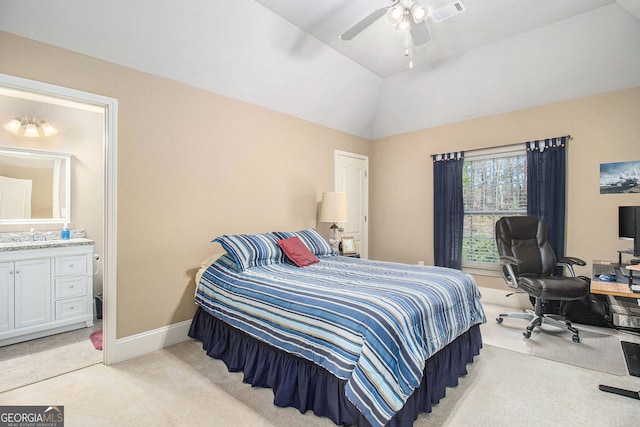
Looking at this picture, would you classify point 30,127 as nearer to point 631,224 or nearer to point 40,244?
point 40,244

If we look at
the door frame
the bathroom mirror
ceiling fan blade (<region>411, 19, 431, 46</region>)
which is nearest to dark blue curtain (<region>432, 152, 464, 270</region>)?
ceiling fan blade (<region>411, 19, 431, 46</region>)

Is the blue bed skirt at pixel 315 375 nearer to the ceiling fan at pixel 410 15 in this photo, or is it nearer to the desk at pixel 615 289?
the desk at pixel 615 289

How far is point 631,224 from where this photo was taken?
2.82 metres

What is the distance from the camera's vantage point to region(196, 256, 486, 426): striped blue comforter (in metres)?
1.54

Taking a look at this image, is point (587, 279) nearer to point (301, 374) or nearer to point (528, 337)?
point (528, 337)

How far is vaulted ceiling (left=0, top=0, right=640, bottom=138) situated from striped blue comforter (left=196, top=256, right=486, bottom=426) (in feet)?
6.73

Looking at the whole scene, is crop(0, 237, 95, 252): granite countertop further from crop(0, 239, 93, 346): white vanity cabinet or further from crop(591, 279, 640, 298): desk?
crop(591, 279, 640, 298): desk

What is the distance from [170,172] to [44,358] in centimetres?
192

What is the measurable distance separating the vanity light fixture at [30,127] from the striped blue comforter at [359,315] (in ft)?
8.71

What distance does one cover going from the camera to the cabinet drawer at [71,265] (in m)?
3.18

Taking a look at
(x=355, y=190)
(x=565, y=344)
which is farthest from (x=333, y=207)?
(x=565, y=344)

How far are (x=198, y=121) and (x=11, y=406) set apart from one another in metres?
2.57

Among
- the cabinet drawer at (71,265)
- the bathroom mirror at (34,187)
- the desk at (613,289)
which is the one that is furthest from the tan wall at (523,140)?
the bathroom mirror at (34,187)

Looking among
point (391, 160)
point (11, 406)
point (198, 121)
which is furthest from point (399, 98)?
point (11, 406)
